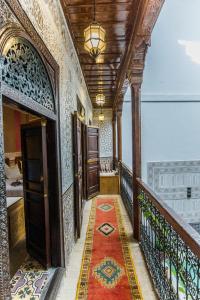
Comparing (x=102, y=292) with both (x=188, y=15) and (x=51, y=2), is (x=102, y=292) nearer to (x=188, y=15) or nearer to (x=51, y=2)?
(x=51, y=2)

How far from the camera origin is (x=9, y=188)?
12.1 feet

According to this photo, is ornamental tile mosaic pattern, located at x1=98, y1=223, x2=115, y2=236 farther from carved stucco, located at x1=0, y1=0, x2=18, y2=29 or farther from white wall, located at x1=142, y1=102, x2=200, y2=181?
carved stucco, located at x1=0, y1=0, x2=18, y2=29

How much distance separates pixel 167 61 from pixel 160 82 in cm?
50

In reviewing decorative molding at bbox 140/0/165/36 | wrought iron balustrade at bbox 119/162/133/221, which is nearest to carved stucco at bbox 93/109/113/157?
wrought iron balustrade at bbox 119/162/133/221

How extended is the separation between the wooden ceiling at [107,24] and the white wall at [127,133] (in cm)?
208

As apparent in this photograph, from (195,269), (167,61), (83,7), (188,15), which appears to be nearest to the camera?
(195,269)

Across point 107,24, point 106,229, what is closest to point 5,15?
point 107,24

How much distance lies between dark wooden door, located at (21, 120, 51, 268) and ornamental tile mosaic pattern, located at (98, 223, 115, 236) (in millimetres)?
1296

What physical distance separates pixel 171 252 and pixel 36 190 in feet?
5.32

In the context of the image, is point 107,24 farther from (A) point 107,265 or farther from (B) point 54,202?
(A) point 107,265

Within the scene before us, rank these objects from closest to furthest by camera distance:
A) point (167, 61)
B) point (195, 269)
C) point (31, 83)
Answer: point (195, 269) < point (31, 83) < point (167, 61)

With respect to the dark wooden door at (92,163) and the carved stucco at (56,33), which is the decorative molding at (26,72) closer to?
the carved stucco at (56,33)

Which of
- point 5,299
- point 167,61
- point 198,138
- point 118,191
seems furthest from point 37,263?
point 167,61

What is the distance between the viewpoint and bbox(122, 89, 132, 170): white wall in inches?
259
